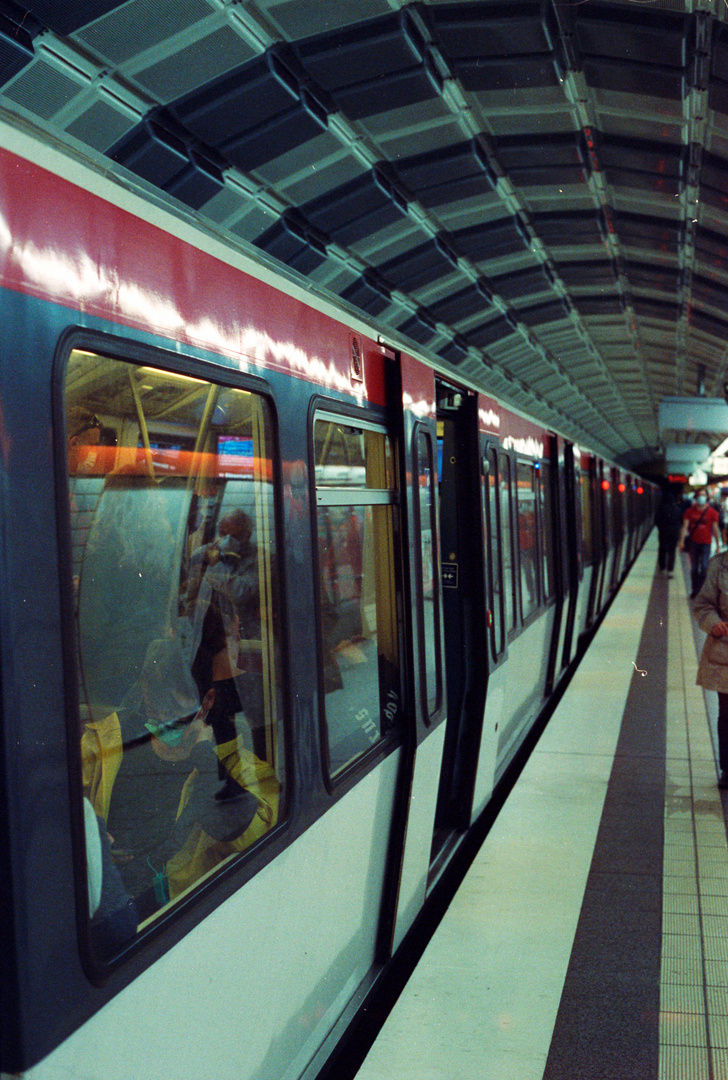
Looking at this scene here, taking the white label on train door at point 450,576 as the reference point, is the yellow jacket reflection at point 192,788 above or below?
below

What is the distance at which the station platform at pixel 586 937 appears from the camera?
3.22m

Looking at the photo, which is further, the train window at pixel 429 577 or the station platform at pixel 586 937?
the train window at pixel 429 577

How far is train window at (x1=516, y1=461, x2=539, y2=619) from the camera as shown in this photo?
7641 mm

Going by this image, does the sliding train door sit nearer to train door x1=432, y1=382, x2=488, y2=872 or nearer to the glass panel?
train door x1=432, y1=382, x2=488, y2=872

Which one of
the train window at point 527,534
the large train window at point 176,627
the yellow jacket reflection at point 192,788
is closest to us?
the yellow jacket reflection at point 192,788

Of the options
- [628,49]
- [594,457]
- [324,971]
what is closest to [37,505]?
[324,971]

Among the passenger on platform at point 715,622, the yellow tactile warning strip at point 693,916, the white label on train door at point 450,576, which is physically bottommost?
A: the yellow tactile warning strip at point 693,916

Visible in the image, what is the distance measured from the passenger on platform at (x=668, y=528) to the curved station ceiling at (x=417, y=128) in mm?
4924

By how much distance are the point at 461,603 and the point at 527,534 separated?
2.58 meters

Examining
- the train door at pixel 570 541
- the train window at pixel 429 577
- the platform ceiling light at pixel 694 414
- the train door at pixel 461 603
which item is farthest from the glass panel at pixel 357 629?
the platform ceiling light at pixel 694 414

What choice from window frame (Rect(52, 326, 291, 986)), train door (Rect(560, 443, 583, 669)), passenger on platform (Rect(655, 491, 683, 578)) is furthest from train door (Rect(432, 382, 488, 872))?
passenger on platform (Rect(655, 491, 683, 578))

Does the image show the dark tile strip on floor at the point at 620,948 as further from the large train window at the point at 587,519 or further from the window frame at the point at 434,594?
the large train window at the point at 587,519

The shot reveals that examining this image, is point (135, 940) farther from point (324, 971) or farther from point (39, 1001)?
point (324, 971)

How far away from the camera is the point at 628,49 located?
27.1 feet
